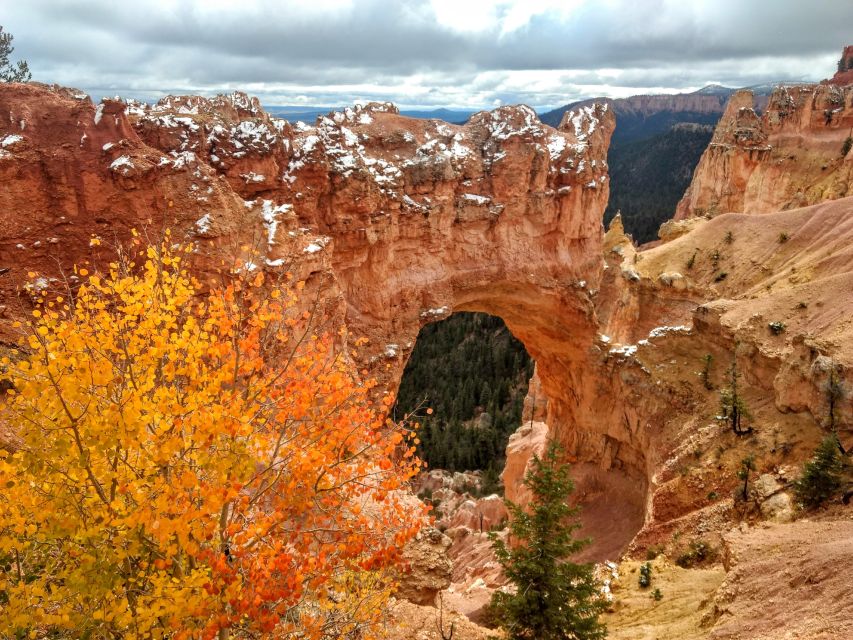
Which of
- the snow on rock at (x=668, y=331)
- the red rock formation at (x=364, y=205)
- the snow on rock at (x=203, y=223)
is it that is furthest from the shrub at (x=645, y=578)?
the snow on rock at (x=203, y=223)

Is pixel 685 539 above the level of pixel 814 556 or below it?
below

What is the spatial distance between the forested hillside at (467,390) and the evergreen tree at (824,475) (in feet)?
123

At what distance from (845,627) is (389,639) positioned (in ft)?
32.1

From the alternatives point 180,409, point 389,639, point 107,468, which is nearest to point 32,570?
point 107,468

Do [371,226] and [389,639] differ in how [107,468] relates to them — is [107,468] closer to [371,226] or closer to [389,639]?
[389,639]

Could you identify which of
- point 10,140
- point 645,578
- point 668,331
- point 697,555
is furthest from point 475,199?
point 10,140

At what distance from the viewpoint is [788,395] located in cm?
2327

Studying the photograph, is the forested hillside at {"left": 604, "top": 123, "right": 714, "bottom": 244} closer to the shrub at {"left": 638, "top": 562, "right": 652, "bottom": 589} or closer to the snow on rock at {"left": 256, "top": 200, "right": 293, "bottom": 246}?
the snow on rock at {"left": 256, "top": 200, "right": 293, "bottom": 246}

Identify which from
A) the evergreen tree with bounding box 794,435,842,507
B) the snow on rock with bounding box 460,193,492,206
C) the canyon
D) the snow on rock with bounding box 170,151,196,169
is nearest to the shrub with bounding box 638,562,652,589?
the canyon

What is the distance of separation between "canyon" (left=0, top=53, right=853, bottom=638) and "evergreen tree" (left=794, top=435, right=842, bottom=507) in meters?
0.88

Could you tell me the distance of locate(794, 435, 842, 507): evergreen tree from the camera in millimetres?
17516

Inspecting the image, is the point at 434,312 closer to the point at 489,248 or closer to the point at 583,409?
the point at 489,248

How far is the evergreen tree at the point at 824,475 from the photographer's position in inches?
690

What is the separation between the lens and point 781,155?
71.6 m
